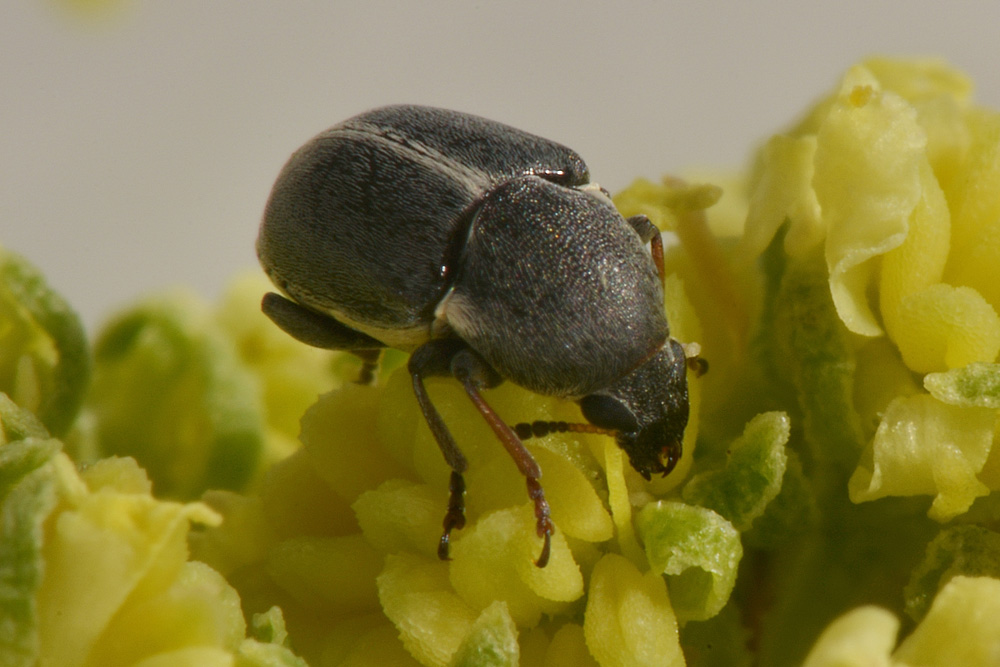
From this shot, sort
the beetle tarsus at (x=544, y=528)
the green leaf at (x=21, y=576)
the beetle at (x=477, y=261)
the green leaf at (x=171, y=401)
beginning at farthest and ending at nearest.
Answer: the green leaf at (x=171, y=401)
the beetle at (x=477, y=261)
the beetle tarsus at (x=544, y=528)
the green leaf at (x=21, y=576)

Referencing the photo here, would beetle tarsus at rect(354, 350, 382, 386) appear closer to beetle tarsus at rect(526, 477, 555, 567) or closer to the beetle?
the beetle

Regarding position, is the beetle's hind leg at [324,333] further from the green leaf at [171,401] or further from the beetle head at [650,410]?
the beetle head at [650,410]

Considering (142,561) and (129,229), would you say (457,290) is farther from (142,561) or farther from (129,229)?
(129,229)

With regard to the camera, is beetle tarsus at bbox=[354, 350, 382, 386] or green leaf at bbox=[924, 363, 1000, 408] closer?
green leaf at bbox=[924, 363, 1000, 408]

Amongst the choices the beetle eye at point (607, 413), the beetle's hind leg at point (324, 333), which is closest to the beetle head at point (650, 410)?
the beetle eye at point (607, 413)

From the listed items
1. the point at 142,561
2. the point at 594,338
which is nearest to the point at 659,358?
the point at 594,338

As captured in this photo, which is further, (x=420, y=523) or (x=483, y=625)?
(x=420, y=523)

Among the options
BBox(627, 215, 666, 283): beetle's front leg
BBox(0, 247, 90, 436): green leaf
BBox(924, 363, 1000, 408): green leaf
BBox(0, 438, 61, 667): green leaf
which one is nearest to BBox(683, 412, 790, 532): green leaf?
BBox(924, 363, 1000, 408): green leaf
